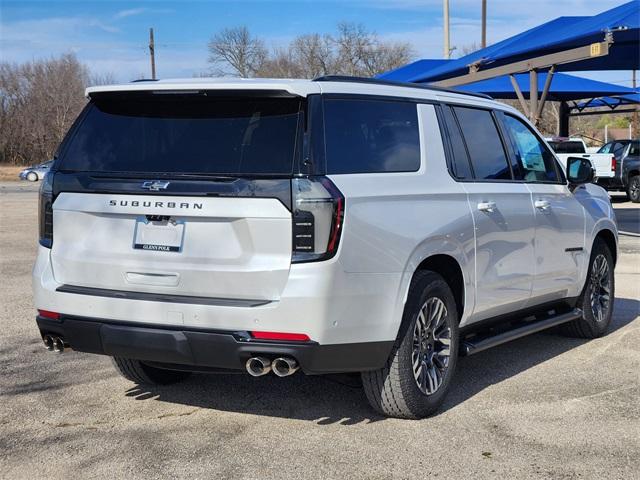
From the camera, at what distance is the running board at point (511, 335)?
5.32 m

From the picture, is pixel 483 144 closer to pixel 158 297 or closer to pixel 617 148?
pixel 158 297

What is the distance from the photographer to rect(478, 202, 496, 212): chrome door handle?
17.4ft

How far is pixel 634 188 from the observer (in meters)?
23.0

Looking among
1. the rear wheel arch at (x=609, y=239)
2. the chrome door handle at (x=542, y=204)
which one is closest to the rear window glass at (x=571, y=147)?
A: the rear wheel arch at (x=609, y=239)

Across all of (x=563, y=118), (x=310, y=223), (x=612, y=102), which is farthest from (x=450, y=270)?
(x=612, y=102)

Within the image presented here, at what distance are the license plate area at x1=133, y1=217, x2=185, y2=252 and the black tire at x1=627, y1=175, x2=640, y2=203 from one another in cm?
2098

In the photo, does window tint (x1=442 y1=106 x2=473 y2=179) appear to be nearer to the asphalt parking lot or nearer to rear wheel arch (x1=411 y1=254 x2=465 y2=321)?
rear wheel arch (x1=411 y1=254 x2=465 y2=321)

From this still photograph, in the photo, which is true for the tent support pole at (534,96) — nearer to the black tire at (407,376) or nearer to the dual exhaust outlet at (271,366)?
the black tire at (407,376)

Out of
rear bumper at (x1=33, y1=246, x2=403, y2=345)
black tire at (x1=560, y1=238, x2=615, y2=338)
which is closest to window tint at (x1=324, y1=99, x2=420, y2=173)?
rear bumper at (x1=33, y1=246, x2=403, y2=345)

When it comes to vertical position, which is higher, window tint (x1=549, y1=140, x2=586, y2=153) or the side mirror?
window tint (x1=549, y1=140, x2=586, y2=153)

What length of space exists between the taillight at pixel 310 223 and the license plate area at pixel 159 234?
0.62 metres

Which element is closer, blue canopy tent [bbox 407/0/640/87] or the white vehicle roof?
the white vehicle roof

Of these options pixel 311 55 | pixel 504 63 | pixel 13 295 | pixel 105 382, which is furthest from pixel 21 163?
pixel 105 382

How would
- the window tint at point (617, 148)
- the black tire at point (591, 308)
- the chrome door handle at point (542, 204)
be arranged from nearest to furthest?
the chrome door handle at point (542, 204), the black tire at point (591, 308), the window tint at point (617, 148)
